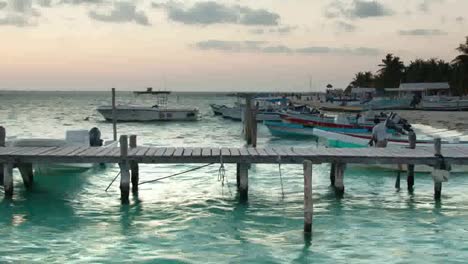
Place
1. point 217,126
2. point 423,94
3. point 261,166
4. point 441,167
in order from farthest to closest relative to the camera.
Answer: point 423,94, point 217,126, point 261,166, point 441,167

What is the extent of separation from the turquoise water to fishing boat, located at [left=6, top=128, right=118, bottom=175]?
341 mm

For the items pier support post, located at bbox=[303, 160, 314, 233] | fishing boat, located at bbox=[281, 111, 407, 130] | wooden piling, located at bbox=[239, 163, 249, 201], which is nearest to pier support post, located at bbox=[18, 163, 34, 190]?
wooden piling, located at bbox=[239, 163, 249, 201]

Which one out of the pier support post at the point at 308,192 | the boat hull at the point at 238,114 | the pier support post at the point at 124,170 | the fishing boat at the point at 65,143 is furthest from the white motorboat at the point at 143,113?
the pier support post at the point at 308,192

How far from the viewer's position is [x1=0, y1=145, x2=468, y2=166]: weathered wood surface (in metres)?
15.8

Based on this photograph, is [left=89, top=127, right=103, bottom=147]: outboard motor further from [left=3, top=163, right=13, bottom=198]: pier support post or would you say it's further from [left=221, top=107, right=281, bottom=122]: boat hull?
[left=221, top=107, right=281, bottom=122]: boat hull

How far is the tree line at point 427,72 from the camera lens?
8393 centimetres

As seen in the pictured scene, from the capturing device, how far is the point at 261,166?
25094 mm

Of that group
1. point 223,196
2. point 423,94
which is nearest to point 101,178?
point 223,196

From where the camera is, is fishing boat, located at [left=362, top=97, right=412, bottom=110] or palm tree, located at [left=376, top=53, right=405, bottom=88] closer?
fishing boat, located at [left=362, top=97, right=412, bottom=110]

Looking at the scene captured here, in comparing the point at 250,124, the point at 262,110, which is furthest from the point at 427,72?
the point at 250,124

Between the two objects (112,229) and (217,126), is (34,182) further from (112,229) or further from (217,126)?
(217,126)

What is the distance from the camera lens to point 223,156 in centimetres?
1592

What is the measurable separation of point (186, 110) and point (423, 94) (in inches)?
1742

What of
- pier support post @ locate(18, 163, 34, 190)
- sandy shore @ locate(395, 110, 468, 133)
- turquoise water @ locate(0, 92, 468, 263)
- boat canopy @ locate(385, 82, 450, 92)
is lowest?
turquoise water @ locate(0, 92, 468, 263)
